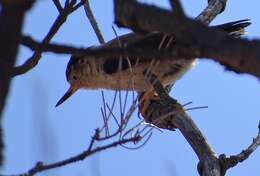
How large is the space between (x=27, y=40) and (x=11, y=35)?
0.46ft

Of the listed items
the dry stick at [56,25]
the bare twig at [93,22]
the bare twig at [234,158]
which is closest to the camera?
the dry stick at [56,25]

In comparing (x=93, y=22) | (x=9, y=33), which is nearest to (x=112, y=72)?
(x=93, y=22)

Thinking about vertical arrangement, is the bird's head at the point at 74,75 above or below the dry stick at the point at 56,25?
below

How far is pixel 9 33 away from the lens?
3.55ft

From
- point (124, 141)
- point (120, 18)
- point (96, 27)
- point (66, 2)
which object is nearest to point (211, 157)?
point (66, 2)

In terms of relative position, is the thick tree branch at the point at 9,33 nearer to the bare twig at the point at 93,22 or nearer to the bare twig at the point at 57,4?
the bare twig at the point at 57,4

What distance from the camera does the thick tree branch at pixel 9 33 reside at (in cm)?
108

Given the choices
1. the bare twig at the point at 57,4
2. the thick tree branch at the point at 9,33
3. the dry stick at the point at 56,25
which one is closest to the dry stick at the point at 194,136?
the bare twig at the point at 57,4

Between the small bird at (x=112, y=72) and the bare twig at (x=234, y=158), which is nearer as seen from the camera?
the bare twig at (x=234, y=158)

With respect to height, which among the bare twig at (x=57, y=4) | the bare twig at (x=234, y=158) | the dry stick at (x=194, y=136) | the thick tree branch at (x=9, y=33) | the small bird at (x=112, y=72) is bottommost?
the bare twig at (x=234, y=158)

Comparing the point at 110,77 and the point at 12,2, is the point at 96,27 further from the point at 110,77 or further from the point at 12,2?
the point at 12,2

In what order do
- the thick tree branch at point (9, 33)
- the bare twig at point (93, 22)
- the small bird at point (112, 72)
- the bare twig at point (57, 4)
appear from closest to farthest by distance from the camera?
the thick tree branch at point (9, 33) → the bare twig at point (57, 4) → the small bird at point (112, 72) → the bare twig at point (93, 22)

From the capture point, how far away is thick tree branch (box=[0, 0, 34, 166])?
1.08 m

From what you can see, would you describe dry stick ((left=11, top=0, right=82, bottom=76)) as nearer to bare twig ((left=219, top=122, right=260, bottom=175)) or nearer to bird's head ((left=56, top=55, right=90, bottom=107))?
bare twig ((left=219, top=122, right=260, bottom=175))
